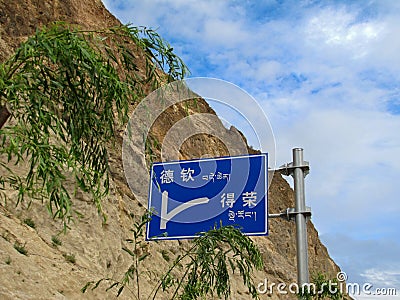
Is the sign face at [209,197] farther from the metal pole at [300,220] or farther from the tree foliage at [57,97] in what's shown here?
the tree foliage at [57,97]

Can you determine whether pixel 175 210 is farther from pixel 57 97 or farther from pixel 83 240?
pixel 57 97

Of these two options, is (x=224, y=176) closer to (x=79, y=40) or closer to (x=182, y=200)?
(x=182, y=200)

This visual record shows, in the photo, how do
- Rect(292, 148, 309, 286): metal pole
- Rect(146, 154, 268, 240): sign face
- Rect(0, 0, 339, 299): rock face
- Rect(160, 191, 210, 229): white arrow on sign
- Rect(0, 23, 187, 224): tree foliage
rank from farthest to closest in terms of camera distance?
Rect(0, 0, 339, 299): rock face → Rect(160, 191, 210, 229): white arrow on sign → Rect(146, 154, 268, 240): sign face → Rect(292, 148, 309, 286): metal pole → Rect(0, 23, 187, 224): tree foliage

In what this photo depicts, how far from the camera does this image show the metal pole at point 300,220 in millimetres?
9539

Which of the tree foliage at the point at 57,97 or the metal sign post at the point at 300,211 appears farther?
the metal sign post at the point at 300,211

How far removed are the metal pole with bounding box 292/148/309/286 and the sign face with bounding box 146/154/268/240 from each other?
23.1 inches

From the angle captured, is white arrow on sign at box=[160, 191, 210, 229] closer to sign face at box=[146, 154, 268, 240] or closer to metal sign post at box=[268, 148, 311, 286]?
sign face at box=[146, 154, 268, 240]

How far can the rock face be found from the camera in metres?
11.4

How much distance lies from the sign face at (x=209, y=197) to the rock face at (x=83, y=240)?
2.96ft

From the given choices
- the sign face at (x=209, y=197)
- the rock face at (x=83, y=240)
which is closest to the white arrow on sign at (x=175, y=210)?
the sign face at (x=209, y=197)

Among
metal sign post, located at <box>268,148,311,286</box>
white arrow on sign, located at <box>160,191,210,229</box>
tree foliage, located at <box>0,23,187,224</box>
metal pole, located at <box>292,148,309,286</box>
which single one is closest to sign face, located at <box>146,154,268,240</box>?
white arrow on sign, located at <box>160,191,210,229</box>

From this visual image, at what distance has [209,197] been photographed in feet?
35.5

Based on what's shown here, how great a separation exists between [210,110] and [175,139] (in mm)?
5516

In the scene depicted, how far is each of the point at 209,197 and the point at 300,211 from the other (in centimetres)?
171
